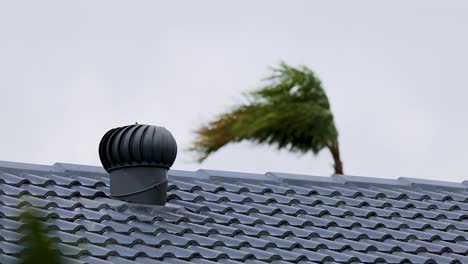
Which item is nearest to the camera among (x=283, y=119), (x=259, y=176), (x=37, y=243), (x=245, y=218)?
(x=37, y=243)

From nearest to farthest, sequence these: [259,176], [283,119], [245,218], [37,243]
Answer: [37,243] < [245,218] < [259,176] < [283,119]

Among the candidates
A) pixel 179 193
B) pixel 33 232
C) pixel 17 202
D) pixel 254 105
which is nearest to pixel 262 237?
pixel 179 193

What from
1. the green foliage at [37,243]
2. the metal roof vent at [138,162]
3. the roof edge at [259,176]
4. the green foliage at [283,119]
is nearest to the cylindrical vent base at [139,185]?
the metal roof vent at [138,162]

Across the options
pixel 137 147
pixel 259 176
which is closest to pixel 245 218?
pixel 137 147

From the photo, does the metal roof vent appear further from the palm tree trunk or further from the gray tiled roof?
the palm tree trunk

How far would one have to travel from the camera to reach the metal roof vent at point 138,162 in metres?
7.33

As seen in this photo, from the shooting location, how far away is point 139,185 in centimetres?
738

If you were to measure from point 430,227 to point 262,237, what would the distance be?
1675 mm

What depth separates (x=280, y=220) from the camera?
7.34 meters

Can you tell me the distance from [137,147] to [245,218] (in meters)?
1.02

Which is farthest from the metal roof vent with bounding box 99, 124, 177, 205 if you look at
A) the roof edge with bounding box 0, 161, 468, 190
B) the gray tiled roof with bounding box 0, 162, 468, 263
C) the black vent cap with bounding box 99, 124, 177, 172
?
the roof edge with bounding box 0, 161, 468, 190

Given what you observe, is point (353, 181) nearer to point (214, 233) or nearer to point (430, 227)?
point (430, 227)

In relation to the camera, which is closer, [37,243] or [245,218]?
[37,243]

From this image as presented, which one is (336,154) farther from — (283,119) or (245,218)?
(245,218)
